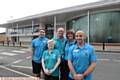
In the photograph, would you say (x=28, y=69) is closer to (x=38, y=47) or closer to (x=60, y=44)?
(x=38, y=47)

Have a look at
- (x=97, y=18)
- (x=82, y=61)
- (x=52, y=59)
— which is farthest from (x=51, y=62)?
(x=97, y=18)

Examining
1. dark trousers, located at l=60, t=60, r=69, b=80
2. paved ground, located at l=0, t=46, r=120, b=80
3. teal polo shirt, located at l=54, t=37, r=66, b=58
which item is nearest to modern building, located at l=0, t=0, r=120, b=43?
paved ground, located at l=0, t=46, r=120, b=80

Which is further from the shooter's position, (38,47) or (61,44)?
(38,47)

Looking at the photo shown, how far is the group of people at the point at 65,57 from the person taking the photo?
17.2ft

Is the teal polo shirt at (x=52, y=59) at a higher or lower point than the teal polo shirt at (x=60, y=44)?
lower

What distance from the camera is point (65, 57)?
681 cm

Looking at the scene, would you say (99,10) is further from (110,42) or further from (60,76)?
(60,76)

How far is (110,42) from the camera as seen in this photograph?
4147cm

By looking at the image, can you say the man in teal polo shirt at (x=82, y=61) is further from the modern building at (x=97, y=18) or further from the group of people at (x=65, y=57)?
the modern building at (x=97, y=18)

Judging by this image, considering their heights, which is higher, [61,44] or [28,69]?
[61,44]

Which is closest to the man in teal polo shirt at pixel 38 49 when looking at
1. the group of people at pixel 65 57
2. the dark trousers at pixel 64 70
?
the group of people at pixel 65 57

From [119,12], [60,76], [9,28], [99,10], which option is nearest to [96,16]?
[99,10]

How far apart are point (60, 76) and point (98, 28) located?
125 feet

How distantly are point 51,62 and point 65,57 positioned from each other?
18.9 inches
